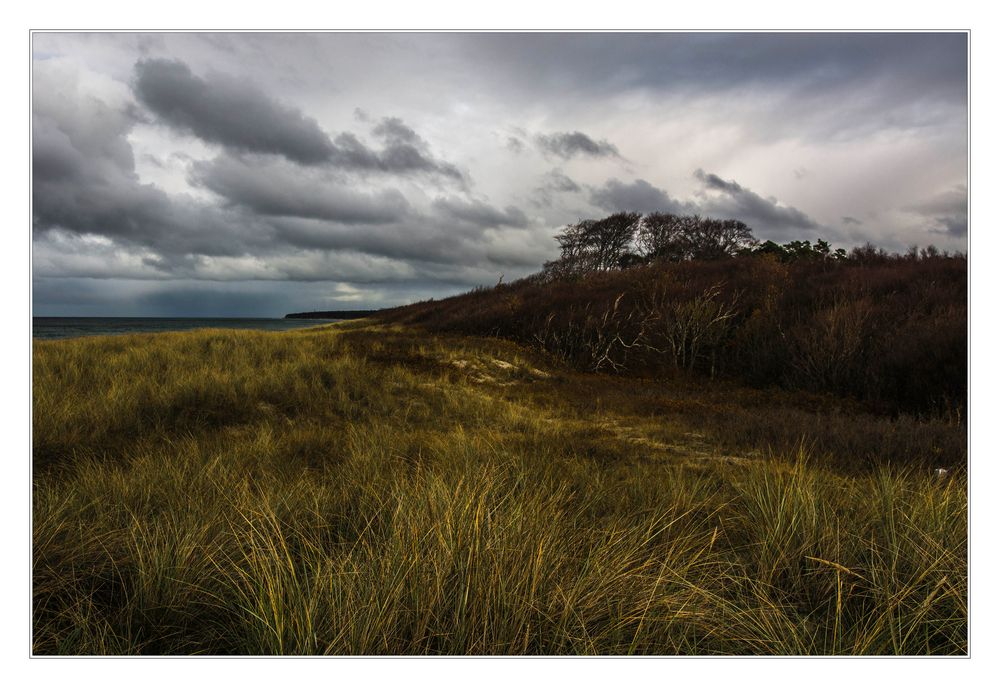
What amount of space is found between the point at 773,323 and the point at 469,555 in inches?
458

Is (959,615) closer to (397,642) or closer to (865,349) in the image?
(397,642)

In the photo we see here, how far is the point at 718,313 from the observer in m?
12.1

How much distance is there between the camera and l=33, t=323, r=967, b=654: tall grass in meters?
1.68

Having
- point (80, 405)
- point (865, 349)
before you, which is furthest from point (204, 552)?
point (865, 349)

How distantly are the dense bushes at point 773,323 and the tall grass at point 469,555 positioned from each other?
5044mm

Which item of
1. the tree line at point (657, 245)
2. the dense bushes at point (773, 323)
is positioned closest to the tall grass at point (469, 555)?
the dense bushes at point (773, 323)

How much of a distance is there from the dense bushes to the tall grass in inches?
199

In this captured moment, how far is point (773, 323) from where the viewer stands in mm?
11195

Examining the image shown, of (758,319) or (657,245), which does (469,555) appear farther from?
(657,245)

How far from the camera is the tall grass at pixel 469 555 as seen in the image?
168cm

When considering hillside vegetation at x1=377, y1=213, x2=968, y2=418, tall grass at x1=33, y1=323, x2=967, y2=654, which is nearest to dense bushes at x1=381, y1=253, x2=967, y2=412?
hillside vegetation at x1=377, y1=213, x2=968, y2=418

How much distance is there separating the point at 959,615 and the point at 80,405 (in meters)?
7.34

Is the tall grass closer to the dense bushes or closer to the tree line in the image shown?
the dense bushes

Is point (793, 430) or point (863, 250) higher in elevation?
point (863, 250)
